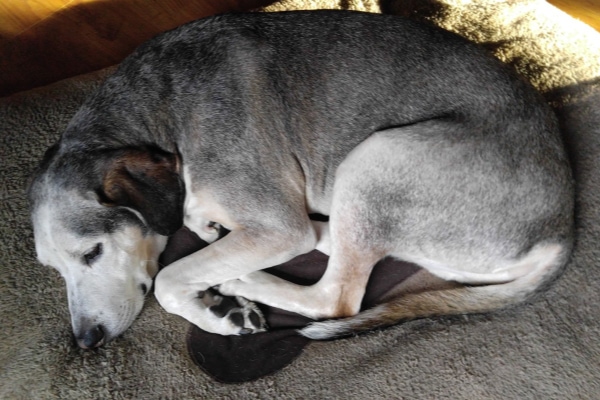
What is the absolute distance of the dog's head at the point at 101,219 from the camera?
2.48m

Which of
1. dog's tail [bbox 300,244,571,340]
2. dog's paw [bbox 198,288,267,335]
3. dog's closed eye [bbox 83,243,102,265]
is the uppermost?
dog's tail [bbox 300,244,571,340]

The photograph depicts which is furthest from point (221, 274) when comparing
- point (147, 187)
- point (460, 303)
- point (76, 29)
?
point (76, 29)

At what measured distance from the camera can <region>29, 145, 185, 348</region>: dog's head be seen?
2484 millimetres

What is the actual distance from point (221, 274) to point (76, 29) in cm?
203

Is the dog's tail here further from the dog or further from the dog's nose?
the dog's nose

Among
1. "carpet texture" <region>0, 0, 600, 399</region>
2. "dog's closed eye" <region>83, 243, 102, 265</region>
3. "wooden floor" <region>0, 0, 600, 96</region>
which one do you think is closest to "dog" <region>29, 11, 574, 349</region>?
"dog's closed eye" <region>83, 243, 102, 265</region>

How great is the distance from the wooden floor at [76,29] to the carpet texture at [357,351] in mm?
873

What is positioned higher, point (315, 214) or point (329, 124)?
point (329, 124)

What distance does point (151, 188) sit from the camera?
98.7 inches

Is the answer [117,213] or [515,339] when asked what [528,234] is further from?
[117,213]

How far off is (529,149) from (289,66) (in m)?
1.07

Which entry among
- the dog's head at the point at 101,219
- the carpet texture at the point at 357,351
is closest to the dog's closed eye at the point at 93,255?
the dog's head at the point at 101,219

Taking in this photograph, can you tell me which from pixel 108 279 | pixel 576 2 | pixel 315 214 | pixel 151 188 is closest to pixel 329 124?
pixel 315 214

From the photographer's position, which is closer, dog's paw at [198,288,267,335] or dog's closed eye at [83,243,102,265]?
dog's closed eye at [83,243,102,265]
